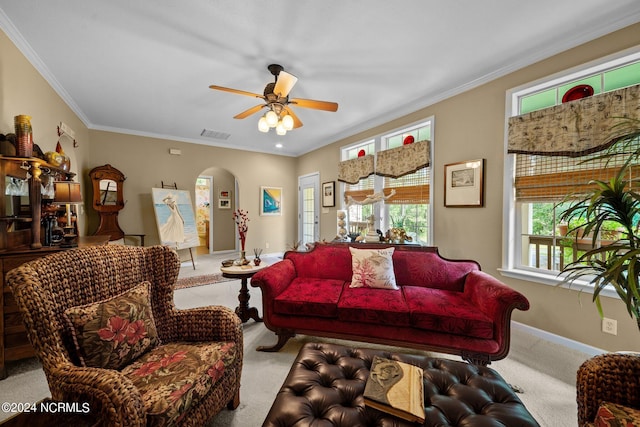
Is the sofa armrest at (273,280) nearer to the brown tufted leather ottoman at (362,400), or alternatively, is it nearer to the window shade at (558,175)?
the brown tufted leather ottoman at (362,400)

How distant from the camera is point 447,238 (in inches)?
123

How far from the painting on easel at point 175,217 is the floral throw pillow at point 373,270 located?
3.86 m

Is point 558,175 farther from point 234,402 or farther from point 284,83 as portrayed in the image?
point 234,402

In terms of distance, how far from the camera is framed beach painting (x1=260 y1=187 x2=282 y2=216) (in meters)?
6.00

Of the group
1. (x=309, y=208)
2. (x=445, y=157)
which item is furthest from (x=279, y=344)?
(x=309, y=208)

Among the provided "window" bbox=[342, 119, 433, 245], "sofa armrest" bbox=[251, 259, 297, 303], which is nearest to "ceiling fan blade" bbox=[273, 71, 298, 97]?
"sofa armrest" bbox=[251, 259, 297, 303]

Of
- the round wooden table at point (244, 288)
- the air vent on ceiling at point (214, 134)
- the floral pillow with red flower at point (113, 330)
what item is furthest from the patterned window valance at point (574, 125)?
the air vent on ceiling at point (214, 134)

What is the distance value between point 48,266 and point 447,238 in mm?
3584

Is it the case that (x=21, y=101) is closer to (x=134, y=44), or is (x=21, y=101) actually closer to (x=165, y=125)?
(x=134, y=44)

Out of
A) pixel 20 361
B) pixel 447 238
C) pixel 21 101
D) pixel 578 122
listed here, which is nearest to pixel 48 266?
pixel 20 361

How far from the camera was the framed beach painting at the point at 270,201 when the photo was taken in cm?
600

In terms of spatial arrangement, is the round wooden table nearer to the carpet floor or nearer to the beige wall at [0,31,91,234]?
the carpet floor

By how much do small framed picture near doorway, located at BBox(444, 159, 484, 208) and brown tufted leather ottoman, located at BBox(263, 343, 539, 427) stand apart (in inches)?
83.5

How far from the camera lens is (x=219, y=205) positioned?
22.5 feet
